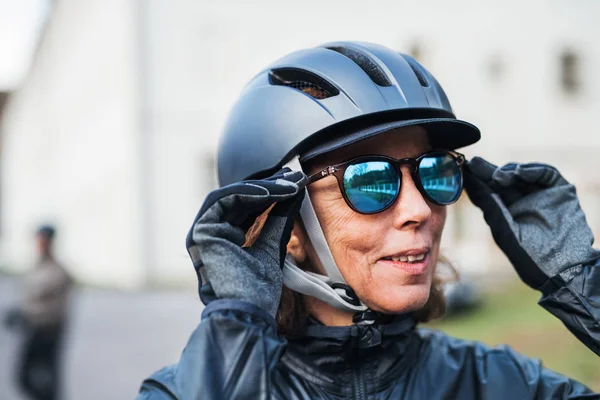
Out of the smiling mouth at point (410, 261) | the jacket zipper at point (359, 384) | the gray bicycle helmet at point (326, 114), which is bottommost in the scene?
the jacket zipper at point (359, 384)

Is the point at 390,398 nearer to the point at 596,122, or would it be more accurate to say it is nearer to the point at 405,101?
the point at 405,101

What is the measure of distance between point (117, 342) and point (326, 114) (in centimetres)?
1064

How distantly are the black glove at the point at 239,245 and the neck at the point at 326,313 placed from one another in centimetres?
37

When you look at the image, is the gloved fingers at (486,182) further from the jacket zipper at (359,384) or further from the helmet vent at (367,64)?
the jacket zipper at (359,384)

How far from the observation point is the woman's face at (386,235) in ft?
6.28

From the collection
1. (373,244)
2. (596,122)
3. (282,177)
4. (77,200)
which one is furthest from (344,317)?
(77,200)

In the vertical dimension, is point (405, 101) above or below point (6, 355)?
above

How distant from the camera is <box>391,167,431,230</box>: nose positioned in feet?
6.23

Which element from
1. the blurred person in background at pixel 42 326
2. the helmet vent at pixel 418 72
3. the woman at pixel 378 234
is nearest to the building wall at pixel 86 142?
the blurred person in background at pixel 42 326

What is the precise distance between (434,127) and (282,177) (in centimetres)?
50

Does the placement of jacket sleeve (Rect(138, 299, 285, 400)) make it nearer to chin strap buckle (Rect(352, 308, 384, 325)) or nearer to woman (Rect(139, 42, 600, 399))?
woman (Rect(139, 42, 600, 399))

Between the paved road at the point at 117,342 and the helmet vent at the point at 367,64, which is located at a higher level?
the helmet vent at the point at 367,64

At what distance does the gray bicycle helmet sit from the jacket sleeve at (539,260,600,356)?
1.54 feet

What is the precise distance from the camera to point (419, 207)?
1912mm
